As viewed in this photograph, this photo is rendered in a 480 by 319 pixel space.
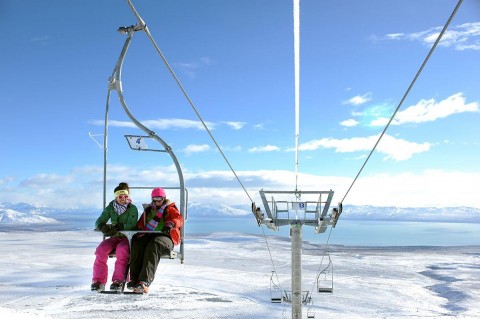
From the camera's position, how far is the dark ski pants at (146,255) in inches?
214

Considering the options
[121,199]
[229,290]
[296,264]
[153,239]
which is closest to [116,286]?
[153,239]

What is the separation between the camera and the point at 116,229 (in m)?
5.79

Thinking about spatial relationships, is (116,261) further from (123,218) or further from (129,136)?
(129,136)

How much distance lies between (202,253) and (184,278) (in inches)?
867

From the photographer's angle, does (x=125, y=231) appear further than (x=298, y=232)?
No

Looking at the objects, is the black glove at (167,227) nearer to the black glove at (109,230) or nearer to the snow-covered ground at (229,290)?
the black glove at (109,230)

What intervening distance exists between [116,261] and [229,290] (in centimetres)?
3325

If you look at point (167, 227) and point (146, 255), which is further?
point (167, 227)

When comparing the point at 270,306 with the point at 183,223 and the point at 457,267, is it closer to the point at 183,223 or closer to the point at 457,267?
the point at 183,223

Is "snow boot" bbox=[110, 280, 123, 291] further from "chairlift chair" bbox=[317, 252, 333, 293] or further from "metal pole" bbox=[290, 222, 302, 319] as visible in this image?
"metal pole" bbox=[290, 222, 302, 319]

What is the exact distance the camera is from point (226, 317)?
2877 centimetres

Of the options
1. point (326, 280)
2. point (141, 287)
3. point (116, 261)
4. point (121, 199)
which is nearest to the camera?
point (141, 287)

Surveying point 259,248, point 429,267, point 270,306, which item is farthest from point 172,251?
point 259,248

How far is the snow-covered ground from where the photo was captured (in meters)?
30.4
